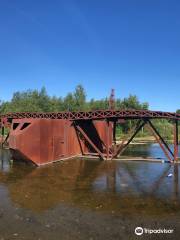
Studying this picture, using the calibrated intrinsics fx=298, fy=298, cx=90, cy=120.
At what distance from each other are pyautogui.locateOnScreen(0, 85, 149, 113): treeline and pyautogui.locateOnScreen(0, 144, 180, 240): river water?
7741 centimetres

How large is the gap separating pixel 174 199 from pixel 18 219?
8.05 meters

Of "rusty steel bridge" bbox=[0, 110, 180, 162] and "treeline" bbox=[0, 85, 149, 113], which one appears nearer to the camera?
"rusty steel bridge" bbox=[0, 110, 180, 162]

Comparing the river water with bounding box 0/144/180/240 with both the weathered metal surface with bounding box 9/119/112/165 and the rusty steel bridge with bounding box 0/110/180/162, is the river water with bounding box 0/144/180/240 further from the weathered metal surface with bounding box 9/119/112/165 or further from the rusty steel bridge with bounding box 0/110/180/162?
the rusty steel bridge with bounding box 0/110/180/162

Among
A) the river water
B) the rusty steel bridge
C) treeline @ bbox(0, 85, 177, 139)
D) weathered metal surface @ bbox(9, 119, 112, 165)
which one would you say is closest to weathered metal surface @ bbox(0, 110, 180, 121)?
the rusty steel bridge

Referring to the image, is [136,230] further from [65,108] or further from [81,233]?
[65,108]

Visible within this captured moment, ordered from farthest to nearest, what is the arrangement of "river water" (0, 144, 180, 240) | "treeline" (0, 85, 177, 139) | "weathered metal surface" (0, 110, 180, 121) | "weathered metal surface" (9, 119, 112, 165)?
"treeline" (0, 85, 177, 139), "weathered metal surface" (0, 110, 180, 121), "weathered metal surface" (9, 119, 112, 165), "river water" (0, 144, 180, 240)

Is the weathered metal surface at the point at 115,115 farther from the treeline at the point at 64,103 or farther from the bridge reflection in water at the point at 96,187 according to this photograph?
the treeline at the point at 64,103

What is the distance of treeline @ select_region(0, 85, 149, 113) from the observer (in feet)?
332

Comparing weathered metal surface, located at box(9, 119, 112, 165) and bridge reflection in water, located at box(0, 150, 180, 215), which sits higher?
weathered metal surface, located at box(9, 119, 112, 165)

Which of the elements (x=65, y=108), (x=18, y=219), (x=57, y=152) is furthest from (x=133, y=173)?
(x=65, y=108)

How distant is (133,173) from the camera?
2312cm

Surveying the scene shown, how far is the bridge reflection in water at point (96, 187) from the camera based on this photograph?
1418cm

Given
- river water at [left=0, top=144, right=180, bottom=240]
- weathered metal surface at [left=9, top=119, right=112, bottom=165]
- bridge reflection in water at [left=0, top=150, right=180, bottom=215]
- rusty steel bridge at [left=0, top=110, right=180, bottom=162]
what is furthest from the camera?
rusty steel bridge at [left=0, top=110, right=180, bottom=162]

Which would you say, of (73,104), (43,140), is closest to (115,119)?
(43,140)
